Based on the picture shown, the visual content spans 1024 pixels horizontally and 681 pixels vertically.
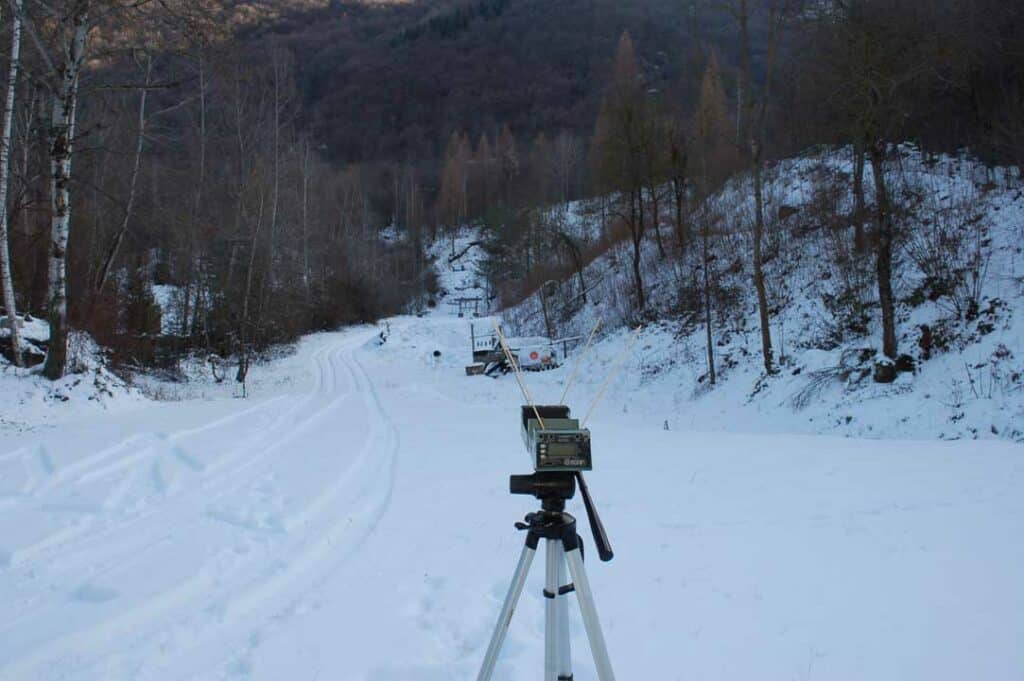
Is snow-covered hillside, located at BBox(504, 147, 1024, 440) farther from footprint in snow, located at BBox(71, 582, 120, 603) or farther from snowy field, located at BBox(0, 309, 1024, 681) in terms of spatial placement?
footprint in snow, located at BBox(71, 582, 120, 603)

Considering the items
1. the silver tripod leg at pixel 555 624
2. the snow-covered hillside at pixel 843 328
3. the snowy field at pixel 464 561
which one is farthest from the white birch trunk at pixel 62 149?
the snow-covered hillside at pixel 843 328

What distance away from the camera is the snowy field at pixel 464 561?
2918 millimetres

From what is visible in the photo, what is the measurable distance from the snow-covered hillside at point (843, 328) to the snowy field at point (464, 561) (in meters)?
3.89

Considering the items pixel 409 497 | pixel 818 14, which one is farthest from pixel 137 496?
pixel 818 14

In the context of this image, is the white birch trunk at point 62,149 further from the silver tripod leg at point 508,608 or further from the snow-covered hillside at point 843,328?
the snow-covered hillside at point 843,328

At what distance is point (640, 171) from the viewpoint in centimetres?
2294

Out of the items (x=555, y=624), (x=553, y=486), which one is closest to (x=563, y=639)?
(x=555, y=624)

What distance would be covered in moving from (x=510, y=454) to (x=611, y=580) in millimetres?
4163

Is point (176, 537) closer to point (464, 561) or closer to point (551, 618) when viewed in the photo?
point (464, 561)

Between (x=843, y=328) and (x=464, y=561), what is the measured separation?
12278 millimetres

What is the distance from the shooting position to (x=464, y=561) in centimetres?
422

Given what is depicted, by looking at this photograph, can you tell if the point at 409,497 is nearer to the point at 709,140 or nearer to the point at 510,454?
the point at 510,454

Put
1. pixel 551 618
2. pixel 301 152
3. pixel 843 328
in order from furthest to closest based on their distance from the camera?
pixel 301 152 < pixel 843 328 < pixel 551 618

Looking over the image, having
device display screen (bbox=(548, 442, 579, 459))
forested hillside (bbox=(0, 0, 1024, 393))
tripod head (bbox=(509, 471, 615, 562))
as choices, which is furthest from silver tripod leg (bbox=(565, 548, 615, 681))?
forested hillside (bbox=(0, 0, 1024, 393))
